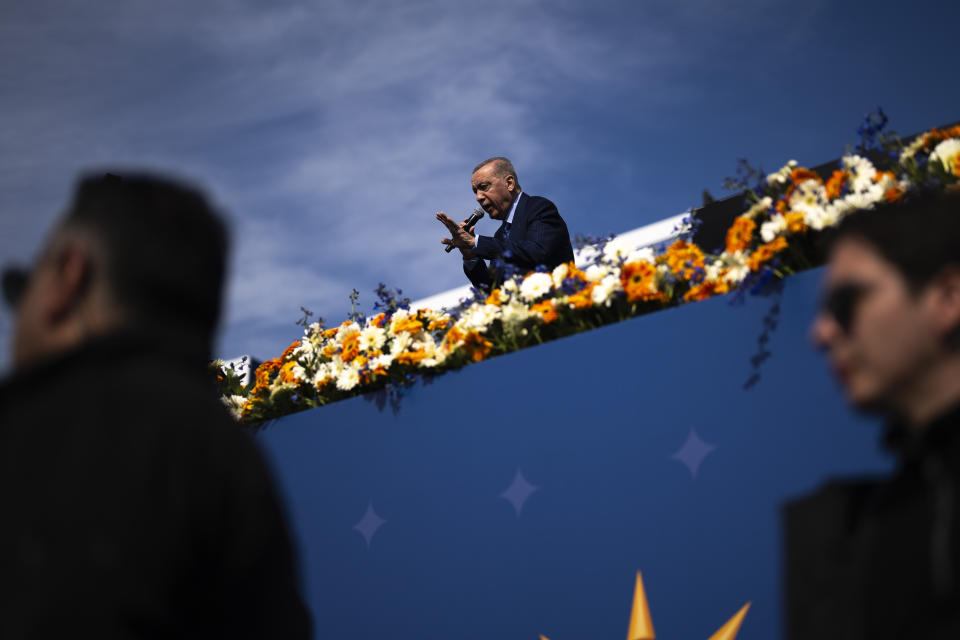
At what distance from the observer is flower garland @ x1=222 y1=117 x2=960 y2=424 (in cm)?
241

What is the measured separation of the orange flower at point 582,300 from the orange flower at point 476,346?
0.35 m

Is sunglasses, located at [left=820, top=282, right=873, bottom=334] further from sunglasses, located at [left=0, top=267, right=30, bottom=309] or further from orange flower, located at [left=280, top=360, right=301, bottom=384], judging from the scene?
orange flower, located at [left=280, top=360, right=301, bottom=384]

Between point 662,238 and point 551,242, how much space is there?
551 mm

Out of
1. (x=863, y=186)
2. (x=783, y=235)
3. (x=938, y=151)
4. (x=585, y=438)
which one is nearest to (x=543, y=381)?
(x=585, y=438)

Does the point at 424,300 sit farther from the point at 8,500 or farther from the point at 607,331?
the point at 8,500

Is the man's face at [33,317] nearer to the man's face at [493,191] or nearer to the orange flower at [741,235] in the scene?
the orange flower at [741,235]

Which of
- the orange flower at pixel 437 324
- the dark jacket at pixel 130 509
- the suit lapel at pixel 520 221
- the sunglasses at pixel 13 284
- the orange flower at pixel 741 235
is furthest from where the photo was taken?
the suit lapel at pixel 520 221

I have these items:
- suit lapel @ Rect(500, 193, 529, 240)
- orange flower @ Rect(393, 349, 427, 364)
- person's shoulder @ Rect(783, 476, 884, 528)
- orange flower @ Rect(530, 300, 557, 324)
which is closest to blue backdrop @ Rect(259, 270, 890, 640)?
orange flower @ Rect(393, 349, 427, 364)

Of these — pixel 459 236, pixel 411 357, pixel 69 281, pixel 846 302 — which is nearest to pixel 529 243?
pixel 459 236

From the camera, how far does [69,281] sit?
955 mm

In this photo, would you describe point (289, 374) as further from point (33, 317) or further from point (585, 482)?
point (33, 317)

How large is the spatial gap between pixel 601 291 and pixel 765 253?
0.59 m

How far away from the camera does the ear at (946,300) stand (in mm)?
936

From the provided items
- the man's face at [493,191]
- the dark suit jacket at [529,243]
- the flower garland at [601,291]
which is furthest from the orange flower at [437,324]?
the man's face at [493,191]
